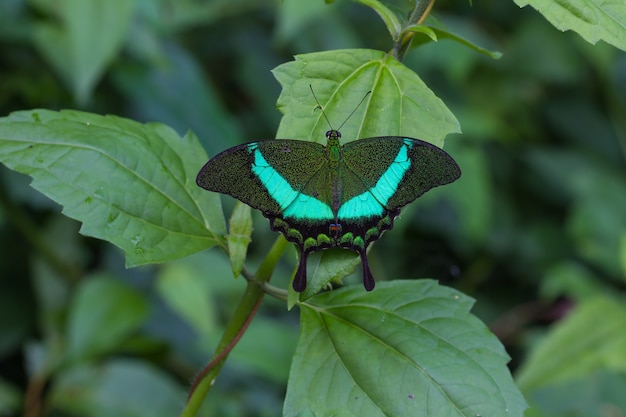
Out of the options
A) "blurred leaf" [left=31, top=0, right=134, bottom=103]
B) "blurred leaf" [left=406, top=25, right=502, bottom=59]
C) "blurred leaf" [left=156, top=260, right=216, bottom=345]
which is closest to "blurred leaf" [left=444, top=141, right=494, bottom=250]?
"blurred leaf" [left=156, top=260, right=216, bottom=345]

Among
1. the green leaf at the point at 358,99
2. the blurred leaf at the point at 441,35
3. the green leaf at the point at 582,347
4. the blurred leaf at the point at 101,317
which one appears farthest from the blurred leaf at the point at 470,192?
the green leaf at the point at 358,99

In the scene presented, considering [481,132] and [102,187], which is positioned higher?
[481,132]

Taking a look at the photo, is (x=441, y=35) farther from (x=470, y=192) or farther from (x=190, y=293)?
(x=470, y=192)

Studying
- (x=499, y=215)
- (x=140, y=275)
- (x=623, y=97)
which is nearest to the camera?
(x=140, y=275)

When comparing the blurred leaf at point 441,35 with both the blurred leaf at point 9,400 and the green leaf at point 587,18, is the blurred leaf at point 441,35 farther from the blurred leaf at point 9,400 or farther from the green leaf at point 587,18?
the blurred leaf at point 9,400

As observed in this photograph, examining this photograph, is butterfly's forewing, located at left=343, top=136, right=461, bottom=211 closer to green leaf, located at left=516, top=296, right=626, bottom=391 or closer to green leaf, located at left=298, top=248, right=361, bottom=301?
green leaf, located at left=298, top=248, right=361, bottom=301

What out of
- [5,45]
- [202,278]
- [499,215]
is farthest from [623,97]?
[5,45]

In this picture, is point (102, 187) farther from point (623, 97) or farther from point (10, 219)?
point (623, 97)

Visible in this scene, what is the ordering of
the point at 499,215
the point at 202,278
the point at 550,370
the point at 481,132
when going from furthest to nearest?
1. the point at 499,215
2. the point at 481,132
3. the point at 202,278
4. the point at 550,370
